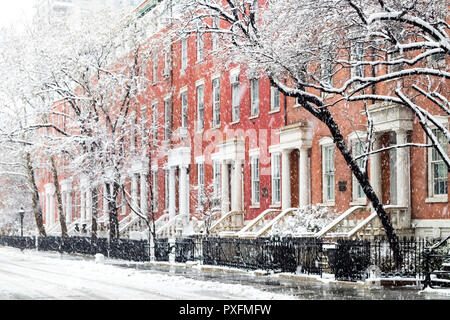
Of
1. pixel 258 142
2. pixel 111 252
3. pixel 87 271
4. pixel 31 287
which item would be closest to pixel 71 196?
pixel 111 252

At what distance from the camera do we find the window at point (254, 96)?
36875 millimetres

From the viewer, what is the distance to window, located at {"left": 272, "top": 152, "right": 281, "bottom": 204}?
3525cm

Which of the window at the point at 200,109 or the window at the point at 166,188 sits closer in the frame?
the window at the point at 200,109

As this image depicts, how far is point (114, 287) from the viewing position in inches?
853

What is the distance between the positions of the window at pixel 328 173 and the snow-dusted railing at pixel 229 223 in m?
7.13

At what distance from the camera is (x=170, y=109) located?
46344mm

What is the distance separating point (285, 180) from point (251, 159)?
3.88m

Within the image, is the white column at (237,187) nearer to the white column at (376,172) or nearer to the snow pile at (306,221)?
the snow pile at (306,221)

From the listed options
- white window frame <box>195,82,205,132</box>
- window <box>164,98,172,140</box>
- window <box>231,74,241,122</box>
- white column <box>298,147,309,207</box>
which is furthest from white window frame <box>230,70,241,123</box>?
window <box>164,98,172,140</box>

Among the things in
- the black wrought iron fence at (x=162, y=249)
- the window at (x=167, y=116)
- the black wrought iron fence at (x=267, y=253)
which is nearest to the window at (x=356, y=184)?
the black wrought iron fence at (x=267, y=253)

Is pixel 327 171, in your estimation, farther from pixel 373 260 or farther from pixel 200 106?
pixel 200 106

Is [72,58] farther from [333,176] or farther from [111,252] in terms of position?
[333,176]

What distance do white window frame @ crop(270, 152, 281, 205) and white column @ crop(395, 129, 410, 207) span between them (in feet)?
29.9
